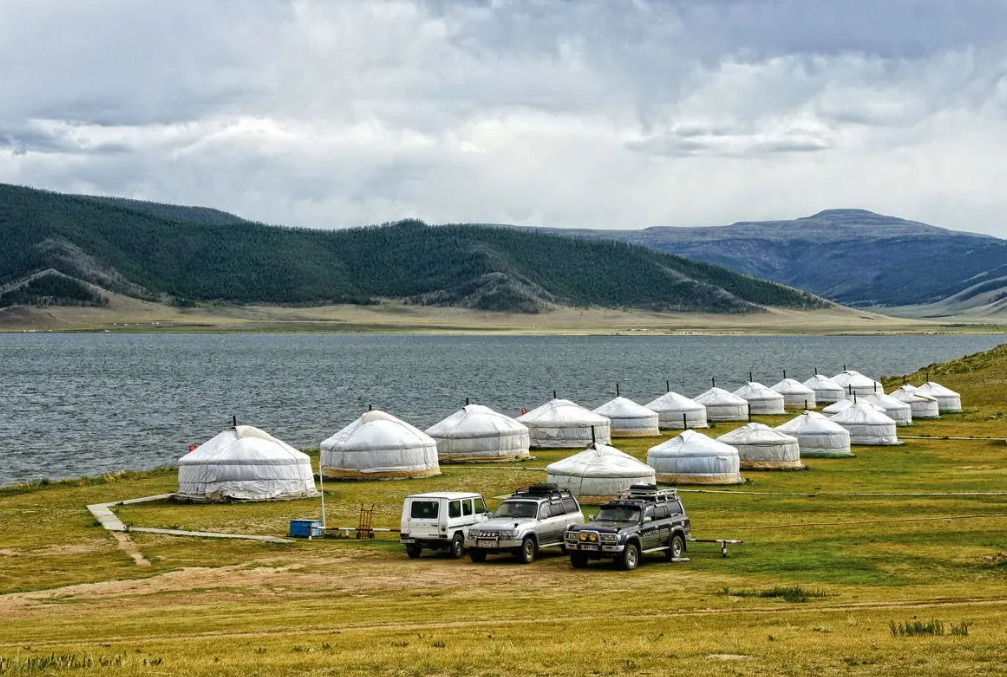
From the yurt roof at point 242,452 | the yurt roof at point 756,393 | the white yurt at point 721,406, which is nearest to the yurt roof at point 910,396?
the yurt roof at point 756,393

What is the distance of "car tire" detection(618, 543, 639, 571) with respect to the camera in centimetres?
2970

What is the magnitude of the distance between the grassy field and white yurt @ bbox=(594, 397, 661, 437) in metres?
21.0

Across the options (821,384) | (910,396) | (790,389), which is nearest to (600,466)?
(910,396)

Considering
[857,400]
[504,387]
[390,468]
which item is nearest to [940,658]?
[390,468]

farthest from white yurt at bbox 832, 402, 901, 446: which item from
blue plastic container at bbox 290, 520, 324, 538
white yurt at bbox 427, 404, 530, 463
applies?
blue plastic container at bbox 290, 520, 324, 538

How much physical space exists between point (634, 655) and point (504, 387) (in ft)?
345

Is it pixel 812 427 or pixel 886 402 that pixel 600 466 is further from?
pixel 886 402

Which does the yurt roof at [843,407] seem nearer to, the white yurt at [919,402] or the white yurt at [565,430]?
the white yurt at [919,402]

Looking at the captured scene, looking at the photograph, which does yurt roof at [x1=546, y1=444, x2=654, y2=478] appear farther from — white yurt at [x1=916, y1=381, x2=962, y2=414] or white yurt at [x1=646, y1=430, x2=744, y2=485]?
white yurt at [x1=916, y1=381, x2=962, y2=414]

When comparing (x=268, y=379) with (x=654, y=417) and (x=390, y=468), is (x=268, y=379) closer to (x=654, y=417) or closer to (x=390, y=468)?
(x=654, y=417)

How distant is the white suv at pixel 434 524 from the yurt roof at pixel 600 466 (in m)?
9.05

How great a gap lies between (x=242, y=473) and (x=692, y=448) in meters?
15.9

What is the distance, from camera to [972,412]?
7981 centimetres

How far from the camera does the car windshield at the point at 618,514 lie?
1208 inches
